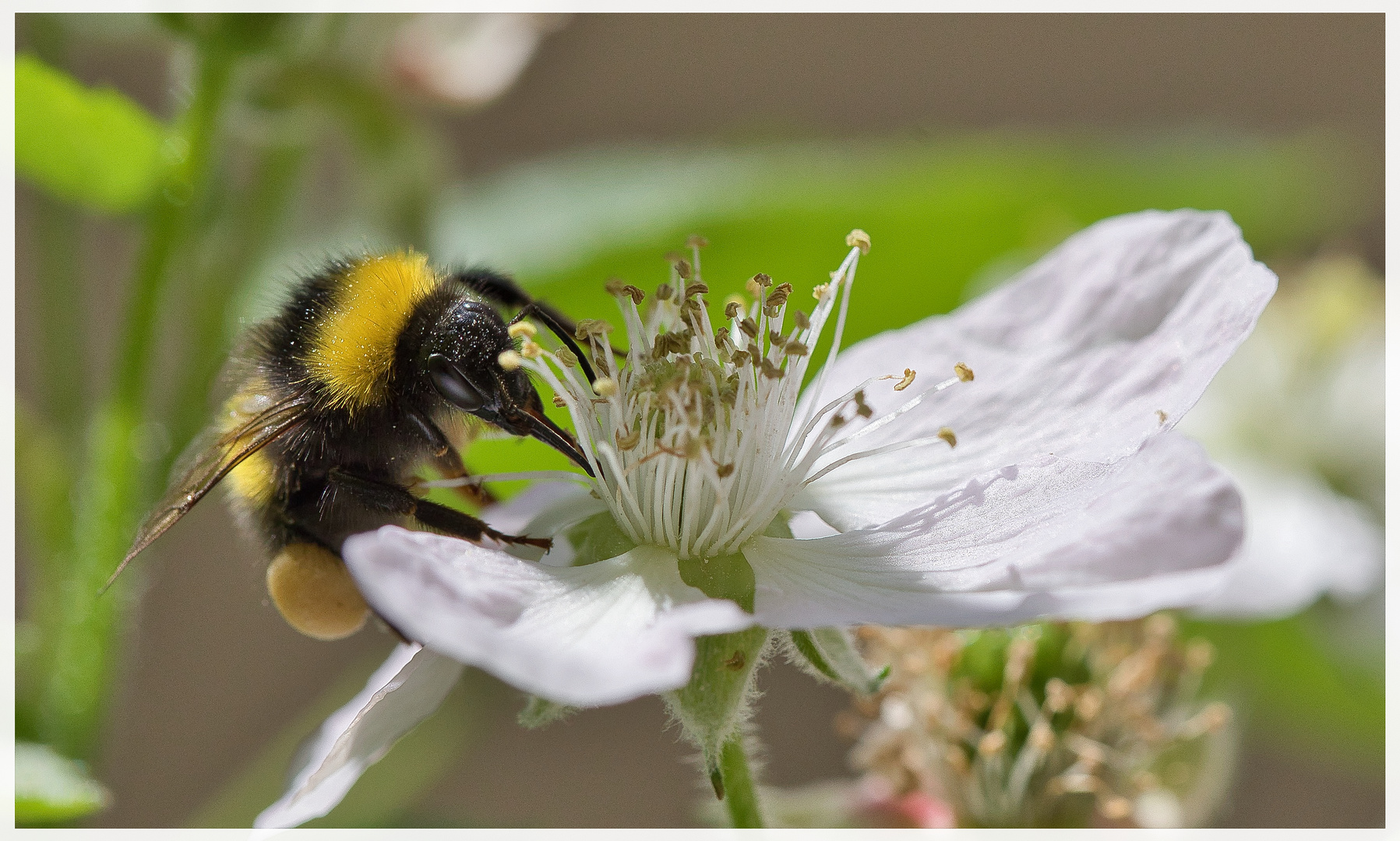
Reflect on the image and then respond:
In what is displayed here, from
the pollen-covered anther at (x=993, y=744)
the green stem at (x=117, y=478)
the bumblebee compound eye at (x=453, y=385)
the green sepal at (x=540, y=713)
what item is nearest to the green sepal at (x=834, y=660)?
the green sepal at (x=540, y=713)

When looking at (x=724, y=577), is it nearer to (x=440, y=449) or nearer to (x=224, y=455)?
(x=440, y=449)

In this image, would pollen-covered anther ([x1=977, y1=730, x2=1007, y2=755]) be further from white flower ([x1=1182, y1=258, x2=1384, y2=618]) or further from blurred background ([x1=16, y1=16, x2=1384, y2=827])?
white flower ([x1=1182, y1=258, x2=1384, y2=618])

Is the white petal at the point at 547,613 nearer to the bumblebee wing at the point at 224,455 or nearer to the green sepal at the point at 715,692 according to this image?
the green sepal at the point at 715,692

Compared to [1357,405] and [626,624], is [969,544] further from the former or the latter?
[1357,405]

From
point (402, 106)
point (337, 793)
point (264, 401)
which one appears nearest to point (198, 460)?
point (264, 401)

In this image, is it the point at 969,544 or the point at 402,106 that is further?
the point at 402,106
